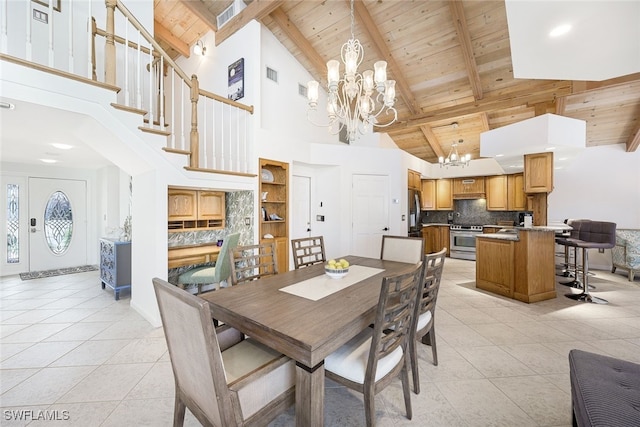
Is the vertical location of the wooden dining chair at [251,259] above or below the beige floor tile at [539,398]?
above

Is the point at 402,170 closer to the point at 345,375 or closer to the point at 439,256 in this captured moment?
the point at 439,256

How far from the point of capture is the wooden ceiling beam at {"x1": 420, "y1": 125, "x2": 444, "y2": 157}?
6375 mm

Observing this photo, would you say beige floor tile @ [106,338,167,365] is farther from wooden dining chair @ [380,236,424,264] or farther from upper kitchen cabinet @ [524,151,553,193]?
upper kitchen cabinet @ [524,151,553,193]

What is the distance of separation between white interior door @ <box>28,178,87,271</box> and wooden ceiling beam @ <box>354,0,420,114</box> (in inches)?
264

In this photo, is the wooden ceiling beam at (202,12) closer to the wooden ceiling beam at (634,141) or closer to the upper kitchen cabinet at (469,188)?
the upper kitchen cabinet at (469,188)

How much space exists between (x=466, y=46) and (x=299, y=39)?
286 cm

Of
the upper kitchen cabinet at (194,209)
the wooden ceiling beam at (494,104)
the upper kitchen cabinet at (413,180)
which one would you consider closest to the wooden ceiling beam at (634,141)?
the wooden ceiling beam at (494,104)

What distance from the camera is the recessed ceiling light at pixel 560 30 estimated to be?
5.90 ft

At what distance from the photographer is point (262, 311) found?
58.4 inches

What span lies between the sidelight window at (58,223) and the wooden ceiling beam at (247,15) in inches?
186

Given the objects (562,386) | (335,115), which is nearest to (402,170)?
(335,115)

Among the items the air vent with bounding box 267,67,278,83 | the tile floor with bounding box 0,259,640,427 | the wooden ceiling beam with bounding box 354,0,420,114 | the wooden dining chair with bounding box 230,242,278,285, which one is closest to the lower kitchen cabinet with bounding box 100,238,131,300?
the tile floor with bounding box 0,259,640,427

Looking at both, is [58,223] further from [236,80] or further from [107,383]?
[107,383]

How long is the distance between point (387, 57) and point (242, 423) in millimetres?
5478
